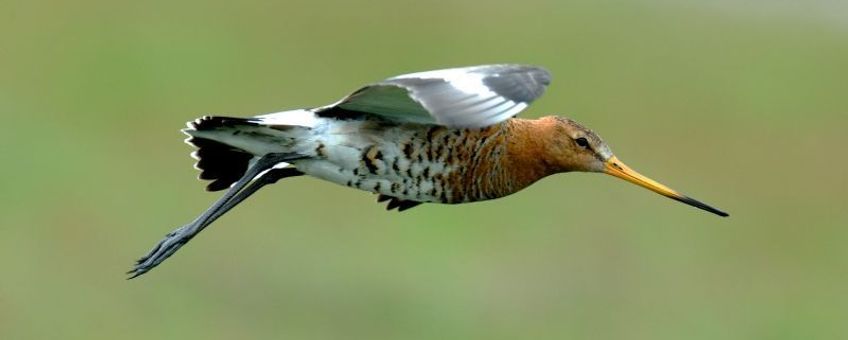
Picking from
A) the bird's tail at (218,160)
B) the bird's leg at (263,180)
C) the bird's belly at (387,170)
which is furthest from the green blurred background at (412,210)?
the bird's belly at (387,170)

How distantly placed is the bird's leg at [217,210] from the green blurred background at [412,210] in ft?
24.1

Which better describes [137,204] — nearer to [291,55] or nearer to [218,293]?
[218,293]

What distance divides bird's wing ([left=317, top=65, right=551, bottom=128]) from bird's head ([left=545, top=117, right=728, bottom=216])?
734mm

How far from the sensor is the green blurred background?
18469 mm

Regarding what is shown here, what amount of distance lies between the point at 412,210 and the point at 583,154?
10.4 metres

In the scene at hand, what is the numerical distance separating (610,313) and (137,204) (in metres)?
4.59

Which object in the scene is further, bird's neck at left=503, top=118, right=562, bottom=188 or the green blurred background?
the green blurred background

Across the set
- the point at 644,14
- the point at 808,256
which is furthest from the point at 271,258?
the point at 644,14

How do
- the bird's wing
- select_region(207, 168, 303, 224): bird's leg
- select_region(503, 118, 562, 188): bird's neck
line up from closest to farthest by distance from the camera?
1. the bird's wing
2. select_region(503, 118, 562, 188): bird's neck
3. select_region(207, 168, 303, 224): bird's leg

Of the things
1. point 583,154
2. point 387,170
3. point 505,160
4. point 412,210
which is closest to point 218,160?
point 387,170

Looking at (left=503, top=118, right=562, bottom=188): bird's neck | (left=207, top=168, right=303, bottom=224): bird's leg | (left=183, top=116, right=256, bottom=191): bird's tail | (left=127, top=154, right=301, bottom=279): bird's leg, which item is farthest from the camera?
(left=183, top=116, right=256, bottom=191): bird's tail

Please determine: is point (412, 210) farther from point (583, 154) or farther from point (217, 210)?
point (217, 210)

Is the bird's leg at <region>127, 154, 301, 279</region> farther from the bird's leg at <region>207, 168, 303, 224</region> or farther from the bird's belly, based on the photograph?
the bird's belly

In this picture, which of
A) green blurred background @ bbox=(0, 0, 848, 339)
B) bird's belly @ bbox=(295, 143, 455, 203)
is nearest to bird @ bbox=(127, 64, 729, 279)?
bird's belly @ bbox=(295, 143, 455, 203)
